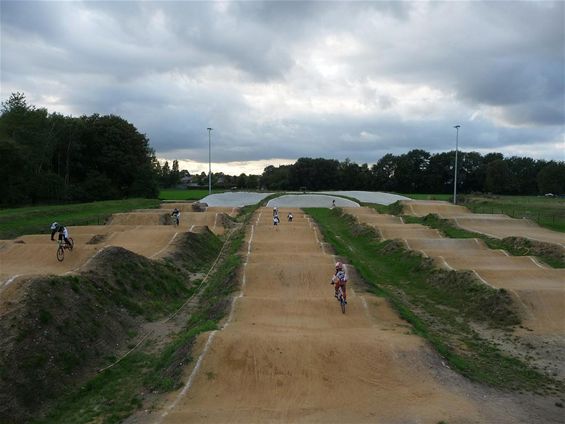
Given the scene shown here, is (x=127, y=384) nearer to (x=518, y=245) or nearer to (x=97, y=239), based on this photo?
(x=97, y=239)

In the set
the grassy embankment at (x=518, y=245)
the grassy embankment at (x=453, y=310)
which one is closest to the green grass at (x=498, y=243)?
the grassy embankment at (x=518, y=245)

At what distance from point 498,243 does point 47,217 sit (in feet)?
132

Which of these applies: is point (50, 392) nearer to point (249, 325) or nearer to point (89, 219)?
point (249, 325)

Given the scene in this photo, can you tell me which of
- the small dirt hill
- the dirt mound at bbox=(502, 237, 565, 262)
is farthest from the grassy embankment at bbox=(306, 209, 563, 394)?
the small dirt hill

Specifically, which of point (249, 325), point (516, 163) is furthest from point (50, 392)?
point (516, 163)

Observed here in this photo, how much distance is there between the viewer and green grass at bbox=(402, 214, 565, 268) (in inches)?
1067

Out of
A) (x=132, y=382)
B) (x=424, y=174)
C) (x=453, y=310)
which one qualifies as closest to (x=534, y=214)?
(x=453, y=310)

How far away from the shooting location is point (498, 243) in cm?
3253

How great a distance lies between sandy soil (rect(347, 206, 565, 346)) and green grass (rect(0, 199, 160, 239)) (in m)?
30.0

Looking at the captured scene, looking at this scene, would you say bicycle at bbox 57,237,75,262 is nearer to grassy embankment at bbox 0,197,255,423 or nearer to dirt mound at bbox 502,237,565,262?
grassy embankment at bbox 0,197,255,423

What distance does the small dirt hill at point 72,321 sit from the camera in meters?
11.7

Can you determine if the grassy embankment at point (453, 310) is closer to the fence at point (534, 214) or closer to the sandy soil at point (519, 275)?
the sandy soil at point (519, 275)

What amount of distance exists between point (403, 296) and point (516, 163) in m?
128

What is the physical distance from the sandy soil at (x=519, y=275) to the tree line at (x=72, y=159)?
49.9 m
